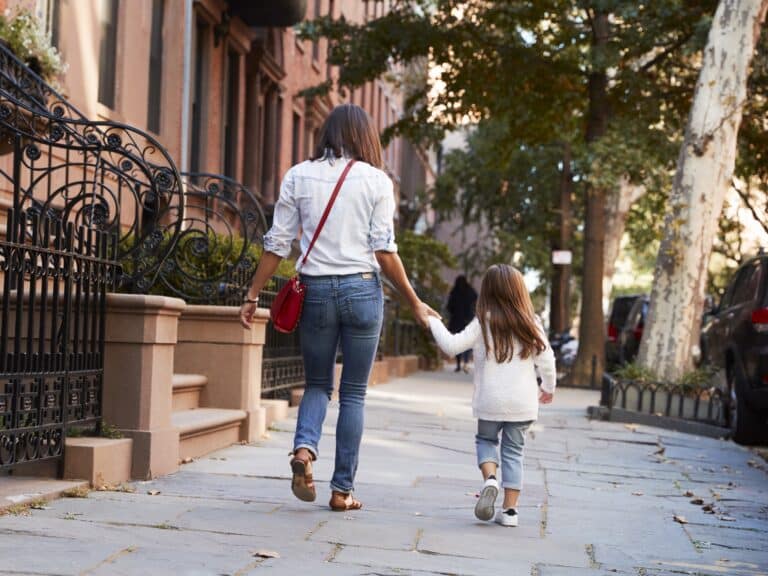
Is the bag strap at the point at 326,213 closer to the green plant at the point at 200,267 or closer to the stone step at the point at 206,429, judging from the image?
the stone step at the point at 206,429

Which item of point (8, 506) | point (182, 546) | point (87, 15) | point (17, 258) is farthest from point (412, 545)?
point (87, 15)

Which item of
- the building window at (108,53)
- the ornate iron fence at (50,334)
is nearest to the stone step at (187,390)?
the ornate iron fence at (50,334)

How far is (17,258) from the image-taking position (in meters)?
6.13

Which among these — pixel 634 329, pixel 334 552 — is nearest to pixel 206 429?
pixel 334 552

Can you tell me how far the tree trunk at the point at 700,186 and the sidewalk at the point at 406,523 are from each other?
21.3 feet

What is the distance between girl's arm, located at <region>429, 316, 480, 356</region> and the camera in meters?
6.61

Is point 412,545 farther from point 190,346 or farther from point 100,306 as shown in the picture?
point 190,346

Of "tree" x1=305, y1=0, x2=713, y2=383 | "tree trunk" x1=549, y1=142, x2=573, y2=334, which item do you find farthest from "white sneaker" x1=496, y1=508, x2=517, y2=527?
"tree trunk" x1=549, y1=142, x2=573, y2=334

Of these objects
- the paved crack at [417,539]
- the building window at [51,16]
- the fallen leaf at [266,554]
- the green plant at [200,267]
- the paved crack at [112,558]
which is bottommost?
the paved crack at [417,539]

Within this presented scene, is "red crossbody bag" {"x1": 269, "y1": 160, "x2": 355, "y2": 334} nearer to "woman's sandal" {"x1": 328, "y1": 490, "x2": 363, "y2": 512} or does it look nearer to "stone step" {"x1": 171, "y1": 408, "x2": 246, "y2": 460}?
"woman's sandal" {"x1": 328, "y1": 490, "x2": 363, "y2": 512}

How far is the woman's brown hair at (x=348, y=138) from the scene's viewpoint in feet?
21.7

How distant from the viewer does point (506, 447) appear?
22.0 feet

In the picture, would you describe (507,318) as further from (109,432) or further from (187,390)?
(187,390)

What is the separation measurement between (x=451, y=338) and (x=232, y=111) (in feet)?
52.6
